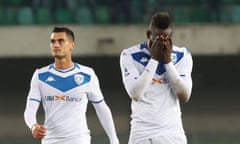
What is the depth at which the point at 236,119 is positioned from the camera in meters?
18.2

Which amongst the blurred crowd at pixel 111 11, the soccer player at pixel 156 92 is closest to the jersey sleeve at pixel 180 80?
the soccer player at pixel 156 92

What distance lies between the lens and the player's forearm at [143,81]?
511 cm

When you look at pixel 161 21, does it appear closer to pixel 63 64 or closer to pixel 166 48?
pixel 166 48

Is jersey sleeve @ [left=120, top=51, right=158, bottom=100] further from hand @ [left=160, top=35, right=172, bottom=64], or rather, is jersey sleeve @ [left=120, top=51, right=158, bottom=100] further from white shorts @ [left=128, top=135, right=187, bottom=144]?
white shorts @ [left=128, top=135, right=187, bottom=144]

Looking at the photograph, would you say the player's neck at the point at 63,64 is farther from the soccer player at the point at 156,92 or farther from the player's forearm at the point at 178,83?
the player's forearm at the point at 178,83

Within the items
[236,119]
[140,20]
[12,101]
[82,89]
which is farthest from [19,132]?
[82,89]

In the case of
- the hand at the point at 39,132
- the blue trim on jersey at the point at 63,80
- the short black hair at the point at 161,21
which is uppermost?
the short black hair at the point at 161,21

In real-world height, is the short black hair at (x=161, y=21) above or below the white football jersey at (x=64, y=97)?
above

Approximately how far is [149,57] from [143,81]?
0.78ft

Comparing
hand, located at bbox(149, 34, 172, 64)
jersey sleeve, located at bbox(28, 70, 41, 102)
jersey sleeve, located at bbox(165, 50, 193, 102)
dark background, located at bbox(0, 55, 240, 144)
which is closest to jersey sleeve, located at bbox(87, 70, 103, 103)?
jersey sleeve, located at bbox(28, 70, 41, 102)

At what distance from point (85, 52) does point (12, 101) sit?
2554 millimetres

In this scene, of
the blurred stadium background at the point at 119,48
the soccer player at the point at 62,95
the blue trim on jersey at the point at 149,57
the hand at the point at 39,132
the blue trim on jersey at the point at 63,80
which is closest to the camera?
the blue trim on jersey at the point at 149,57

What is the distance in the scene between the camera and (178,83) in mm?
5188

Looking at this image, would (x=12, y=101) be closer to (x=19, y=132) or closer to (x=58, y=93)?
(x=19, y=132)
